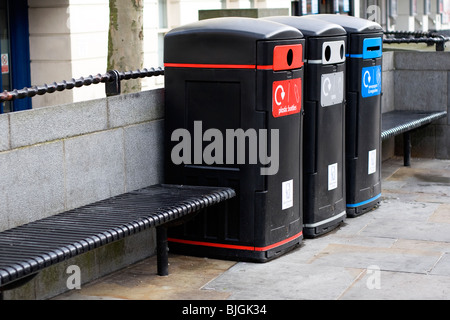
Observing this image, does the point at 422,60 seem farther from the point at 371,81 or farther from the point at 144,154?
the point at 144,154

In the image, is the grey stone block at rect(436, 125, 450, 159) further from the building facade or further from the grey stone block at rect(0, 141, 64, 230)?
the grey stone block at rect(0, 141, 64, 230)

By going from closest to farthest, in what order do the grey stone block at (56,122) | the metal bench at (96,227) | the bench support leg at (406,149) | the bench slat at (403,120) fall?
1. the metal bench at (96,227)
2. the grey stone block at (56,122)
3. the bench slat at (403,120)
4. the bench support leg at (406,149)

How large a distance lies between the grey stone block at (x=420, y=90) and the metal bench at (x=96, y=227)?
5.51 m

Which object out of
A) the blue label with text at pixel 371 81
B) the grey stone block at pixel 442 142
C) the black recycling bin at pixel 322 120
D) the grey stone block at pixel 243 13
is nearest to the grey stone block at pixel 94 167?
the black recycling bin at pixel 322 120

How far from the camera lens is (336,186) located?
7.48 metres

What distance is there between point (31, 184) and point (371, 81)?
3.57 metres

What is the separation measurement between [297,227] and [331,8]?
19385 millimetres

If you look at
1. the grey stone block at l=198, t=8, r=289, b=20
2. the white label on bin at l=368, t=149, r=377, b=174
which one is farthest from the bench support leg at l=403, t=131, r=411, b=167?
the white label on bin at l=368, t=149, r=377, b=174

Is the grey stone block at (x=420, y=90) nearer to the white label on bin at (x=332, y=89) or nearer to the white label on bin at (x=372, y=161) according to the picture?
the white label on bin at (x=372, y=161)

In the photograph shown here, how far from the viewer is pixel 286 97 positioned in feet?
21.4

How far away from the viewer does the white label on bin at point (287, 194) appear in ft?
A: 21.7

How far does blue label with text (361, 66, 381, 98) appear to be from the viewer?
793 cm
